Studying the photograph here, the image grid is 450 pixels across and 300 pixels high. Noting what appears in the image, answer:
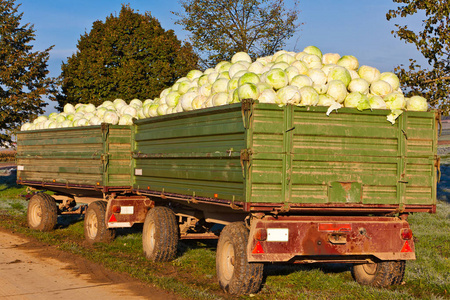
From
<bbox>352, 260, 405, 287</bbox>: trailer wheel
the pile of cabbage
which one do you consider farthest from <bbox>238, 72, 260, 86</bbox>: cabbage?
<bbox>352, 260, 405, 287</bbox>: trailer wheel

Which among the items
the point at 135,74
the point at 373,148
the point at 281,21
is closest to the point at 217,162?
the point at 373,148

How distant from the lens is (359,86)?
8273mm

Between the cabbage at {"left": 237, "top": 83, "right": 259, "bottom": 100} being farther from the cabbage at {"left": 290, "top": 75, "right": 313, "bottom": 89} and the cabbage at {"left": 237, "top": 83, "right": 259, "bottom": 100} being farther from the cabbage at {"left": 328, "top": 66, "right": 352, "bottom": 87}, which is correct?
the cabbage at {"left": 328, "top": 66, "right": 352, "bottom": 87}

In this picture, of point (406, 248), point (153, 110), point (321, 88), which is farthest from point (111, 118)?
point (406, 248)

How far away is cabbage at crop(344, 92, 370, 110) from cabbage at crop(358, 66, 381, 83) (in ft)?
3.34

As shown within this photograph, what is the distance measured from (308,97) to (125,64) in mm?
19315

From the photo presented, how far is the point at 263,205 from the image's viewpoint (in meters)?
7.16

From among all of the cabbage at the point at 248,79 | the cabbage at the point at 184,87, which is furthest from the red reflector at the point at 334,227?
the cabbage at the point at 184,87

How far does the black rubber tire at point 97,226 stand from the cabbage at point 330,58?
18.8ft

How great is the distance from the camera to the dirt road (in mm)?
7723

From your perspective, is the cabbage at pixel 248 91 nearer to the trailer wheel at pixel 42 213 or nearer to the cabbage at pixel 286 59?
the cabbage at pixel 286 59

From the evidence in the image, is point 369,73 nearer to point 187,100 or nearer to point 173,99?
point 187,100

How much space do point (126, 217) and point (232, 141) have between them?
4773 mm

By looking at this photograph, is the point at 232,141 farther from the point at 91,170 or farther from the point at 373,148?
the point at 91,170
